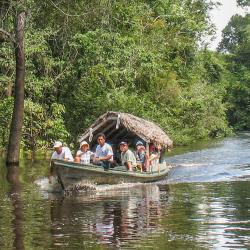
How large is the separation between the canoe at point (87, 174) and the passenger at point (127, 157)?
0.66 ft

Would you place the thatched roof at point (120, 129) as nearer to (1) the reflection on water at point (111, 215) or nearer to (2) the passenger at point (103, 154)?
(2) the passenger at point (103, 154)

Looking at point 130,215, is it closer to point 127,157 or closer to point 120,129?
point 127,157

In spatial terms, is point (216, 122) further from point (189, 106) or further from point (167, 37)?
point (167, 37)

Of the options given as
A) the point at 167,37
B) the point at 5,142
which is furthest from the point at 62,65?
the point at 167,37

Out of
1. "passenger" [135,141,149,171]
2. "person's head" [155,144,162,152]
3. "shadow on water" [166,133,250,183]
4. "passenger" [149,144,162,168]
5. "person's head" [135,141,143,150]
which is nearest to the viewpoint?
"passenger" [135,141,149,171]

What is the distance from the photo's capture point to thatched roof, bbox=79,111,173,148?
19.2 metres

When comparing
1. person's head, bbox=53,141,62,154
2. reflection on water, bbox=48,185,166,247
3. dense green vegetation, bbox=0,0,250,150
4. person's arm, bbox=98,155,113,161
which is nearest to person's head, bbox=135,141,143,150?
person's arm, bbox=98,155,113,161

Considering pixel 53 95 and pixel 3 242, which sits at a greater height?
pixel 53 95

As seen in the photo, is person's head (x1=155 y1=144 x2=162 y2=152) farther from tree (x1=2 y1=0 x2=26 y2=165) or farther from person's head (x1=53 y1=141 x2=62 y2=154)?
tree (x1=2 y1=0 x2=26 y2=165)

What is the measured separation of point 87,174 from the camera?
52.1ft

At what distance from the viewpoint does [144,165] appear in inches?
748

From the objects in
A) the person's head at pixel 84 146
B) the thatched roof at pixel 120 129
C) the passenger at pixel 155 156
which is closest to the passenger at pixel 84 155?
the person's head at pixel 84 146

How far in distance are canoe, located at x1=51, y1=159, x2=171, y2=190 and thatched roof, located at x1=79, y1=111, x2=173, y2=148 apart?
1.87 meters

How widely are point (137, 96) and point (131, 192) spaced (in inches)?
695
